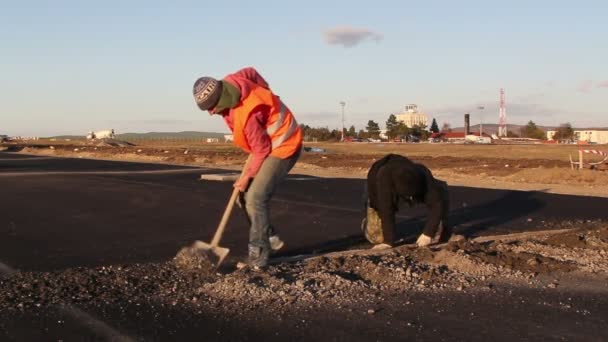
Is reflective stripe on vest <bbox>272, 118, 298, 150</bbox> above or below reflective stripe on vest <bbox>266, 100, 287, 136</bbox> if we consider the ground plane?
below

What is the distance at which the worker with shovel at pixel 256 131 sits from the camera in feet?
19.0

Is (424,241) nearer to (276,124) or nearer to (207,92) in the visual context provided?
(276,124)

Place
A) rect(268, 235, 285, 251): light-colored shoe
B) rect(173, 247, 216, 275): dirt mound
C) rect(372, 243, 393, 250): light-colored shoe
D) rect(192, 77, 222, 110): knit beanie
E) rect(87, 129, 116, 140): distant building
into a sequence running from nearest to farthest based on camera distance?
rect(192, 77, 222, 110): knit beanie, rect(173, 247, 216, 275): dirt mound, rect(268, 235, 285, 251): light-colored shoe, rect(372, 243, 393, 250): light-colored shoe, rect(87, 129, 116, 140): distant building

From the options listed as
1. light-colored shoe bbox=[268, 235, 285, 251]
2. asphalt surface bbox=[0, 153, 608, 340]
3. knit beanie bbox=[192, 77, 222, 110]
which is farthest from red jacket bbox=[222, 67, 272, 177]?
asphalt surface bbox=[0, 153, 608, 340]

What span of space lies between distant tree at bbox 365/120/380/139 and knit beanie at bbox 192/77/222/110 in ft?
537

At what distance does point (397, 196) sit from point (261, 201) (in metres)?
1.83

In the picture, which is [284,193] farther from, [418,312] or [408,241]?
[418,312]

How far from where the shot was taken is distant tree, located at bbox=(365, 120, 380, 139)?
169 meters

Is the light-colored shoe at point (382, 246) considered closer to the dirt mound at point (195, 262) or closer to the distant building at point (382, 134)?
the dirt mound at point (195, 262)

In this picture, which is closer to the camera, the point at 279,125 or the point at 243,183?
the point at 279,125

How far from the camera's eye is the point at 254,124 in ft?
19.1

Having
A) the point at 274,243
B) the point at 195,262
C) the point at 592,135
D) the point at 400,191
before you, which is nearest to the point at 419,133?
the point at 592,135

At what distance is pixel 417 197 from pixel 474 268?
4.94 feet

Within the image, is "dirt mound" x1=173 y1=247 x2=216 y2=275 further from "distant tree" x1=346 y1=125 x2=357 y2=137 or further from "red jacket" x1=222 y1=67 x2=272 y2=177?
"distant tree" x1=346 y1=125 x2=357 y2=137
